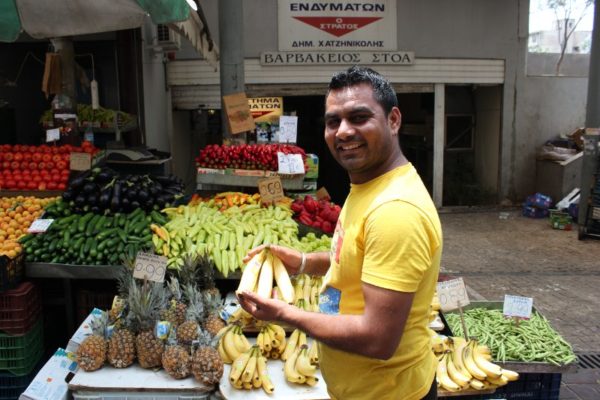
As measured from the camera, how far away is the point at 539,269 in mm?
8375

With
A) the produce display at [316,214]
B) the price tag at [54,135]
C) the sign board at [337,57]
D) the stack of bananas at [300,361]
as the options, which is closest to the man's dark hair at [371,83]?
the stack of bananas at [300,361]

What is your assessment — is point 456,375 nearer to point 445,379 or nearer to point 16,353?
point 445,379

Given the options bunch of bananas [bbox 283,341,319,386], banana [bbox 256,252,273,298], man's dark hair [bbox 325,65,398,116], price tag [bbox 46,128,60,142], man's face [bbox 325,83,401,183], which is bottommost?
bunch of bananas [bbox 283,341,319,386]

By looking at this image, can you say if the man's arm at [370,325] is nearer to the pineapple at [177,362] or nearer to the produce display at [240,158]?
the pineapple at [177,362]

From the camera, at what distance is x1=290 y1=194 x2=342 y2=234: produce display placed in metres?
5.49

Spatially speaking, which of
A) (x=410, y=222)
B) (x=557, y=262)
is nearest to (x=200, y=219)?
(x=410, y=222)

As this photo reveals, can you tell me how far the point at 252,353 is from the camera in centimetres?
342

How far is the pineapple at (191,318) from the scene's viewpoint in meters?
→ 3.49

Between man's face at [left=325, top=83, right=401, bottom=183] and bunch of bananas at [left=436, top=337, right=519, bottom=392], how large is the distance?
199 centimetres

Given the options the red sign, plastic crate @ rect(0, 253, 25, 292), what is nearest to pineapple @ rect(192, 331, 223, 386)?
plastic crate @ rect(0, 253, 25, 292)

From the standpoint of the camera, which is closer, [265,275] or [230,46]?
[265,275]

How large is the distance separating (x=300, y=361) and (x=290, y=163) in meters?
3.20

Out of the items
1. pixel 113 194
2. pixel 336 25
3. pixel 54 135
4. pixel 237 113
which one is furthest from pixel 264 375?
pixel 336 25

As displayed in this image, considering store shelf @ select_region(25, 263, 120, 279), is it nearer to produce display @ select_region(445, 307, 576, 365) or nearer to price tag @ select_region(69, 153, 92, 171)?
price tag @ select_region(69, 153, 92, 171)
